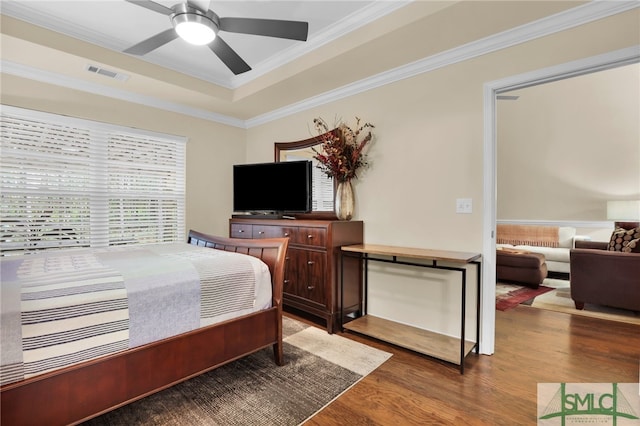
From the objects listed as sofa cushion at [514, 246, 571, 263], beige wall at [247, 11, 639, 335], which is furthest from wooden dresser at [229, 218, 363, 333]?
sofa cushion at [514, 246, 571, 263]

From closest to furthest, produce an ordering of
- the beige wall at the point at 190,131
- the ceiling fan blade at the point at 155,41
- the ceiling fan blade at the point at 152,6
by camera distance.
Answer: the ceiling fan blade at the point at 152,6
the ceiling fan blade at the point at 155,41
the beige wall at the point at 190,131

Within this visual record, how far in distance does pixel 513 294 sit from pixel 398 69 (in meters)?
3.23

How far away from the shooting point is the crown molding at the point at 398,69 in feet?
6.66

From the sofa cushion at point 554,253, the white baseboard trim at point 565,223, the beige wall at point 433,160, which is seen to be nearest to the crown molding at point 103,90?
the beige wall at point 433,160

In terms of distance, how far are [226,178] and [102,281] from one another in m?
3.13

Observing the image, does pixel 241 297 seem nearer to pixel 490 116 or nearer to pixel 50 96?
pixel 490 116

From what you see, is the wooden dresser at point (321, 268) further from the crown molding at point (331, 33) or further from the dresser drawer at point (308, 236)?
the crown molding at point (331, 33)

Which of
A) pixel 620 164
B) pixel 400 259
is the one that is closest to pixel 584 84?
pixel 620 164

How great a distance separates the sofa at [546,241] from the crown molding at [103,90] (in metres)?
4.86

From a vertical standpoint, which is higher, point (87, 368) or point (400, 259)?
point (400, 259)

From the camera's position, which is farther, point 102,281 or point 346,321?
A: point 346,321

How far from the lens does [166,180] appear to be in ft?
12.8

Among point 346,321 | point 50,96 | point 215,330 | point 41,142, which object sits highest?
point 50,96

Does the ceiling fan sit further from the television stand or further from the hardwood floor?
the hardwood floor
